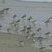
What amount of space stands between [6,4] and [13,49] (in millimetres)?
526

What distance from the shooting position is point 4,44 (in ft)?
8.05

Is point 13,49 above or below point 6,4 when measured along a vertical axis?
below

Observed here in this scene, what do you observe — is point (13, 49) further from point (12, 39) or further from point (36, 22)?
point (36, 22)

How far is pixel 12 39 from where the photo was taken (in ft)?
8.08

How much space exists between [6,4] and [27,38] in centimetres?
46

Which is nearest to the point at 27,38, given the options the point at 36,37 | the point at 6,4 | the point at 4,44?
the point at 36,37

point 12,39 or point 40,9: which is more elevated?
point 40,9

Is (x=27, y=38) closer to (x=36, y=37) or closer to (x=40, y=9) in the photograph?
(x=36, y=37)

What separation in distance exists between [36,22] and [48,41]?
267mm

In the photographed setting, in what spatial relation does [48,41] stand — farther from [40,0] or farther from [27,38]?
[40,0]

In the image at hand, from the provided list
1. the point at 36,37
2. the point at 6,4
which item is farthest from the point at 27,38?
the point at 6,4

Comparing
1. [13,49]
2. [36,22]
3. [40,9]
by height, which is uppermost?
[40,9]

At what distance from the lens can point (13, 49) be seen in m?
2.46

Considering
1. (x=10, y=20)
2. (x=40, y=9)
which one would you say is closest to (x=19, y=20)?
(x=10, y=20)
